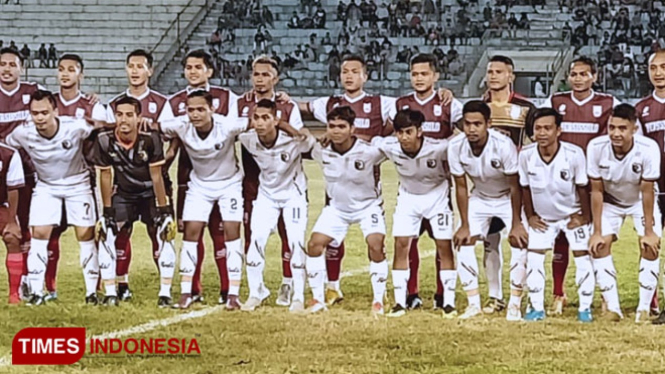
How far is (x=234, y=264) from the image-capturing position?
7.62 m

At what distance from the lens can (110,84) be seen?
30.5 m

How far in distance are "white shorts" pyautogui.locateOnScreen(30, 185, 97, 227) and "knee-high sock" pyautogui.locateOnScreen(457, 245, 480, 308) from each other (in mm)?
2734

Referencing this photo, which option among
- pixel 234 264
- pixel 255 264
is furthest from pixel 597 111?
pixel 234 264

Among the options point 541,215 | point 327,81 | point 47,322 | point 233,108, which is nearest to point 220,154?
point 233,108

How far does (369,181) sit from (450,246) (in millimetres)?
753

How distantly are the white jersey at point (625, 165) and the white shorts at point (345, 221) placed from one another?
1523mm

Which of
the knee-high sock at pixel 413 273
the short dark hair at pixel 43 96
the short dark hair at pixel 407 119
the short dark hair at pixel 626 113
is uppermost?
the short dark hair at pixel 43 96

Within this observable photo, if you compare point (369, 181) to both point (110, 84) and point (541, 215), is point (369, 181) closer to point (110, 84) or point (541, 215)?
point (541, 215)

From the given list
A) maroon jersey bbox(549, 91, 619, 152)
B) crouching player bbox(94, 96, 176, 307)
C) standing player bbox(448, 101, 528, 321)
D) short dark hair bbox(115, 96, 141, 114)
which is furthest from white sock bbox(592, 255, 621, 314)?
short dark hair bbox(115, 96, 141, 114)

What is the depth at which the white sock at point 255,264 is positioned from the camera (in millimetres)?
7656

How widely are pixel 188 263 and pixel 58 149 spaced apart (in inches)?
50.2

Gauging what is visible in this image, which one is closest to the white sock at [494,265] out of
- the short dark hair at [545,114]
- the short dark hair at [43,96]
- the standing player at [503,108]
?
the standing player at [503,108]

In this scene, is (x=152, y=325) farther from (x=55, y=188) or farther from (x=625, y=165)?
(x=625, y=165)

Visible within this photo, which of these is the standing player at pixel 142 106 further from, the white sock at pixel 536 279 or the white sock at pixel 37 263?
the white sock at pixel 536 279
